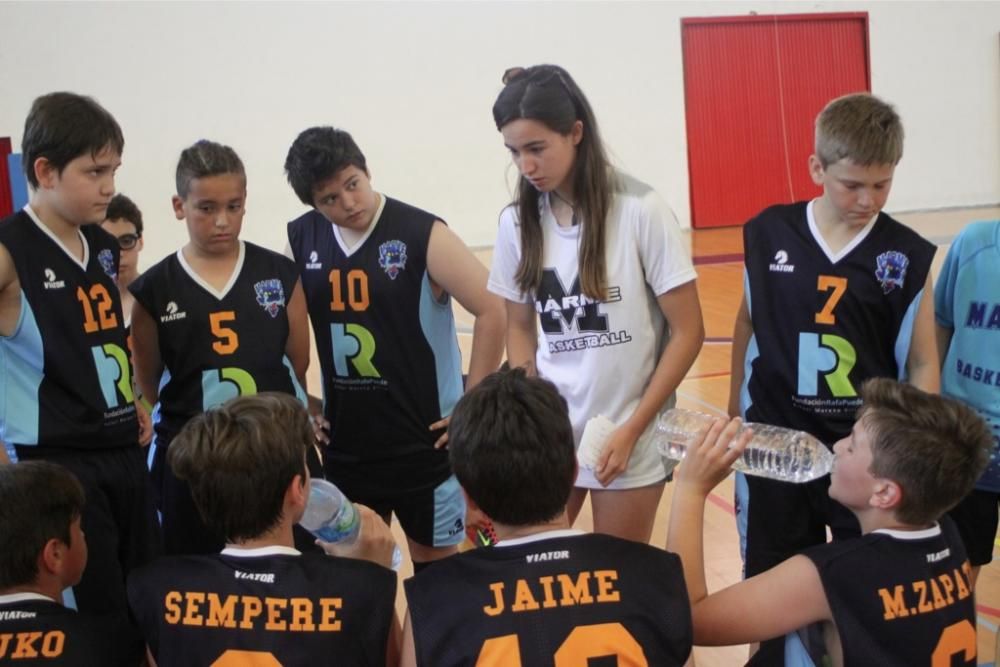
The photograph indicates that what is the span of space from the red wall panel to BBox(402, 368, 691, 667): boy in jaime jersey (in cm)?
1450

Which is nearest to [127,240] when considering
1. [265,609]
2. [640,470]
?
[640,470]

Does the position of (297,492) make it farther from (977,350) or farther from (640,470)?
(977,350)

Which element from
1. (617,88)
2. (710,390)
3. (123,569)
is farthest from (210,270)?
(617,88)

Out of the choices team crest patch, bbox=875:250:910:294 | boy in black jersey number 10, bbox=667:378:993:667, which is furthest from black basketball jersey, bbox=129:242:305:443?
team crest patch, bbox=875:250:910:294

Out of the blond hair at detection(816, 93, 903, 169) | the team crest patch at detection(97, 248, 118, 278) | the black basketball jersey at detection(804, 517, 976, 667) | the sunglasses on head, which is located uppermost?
the blond hair at detection(816, 93, 903, 169)

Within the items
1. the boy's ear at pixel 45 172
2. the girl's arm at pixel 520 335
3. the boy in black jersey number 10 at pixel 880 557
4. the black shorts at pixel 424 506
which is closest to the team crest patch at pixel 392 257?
the girl's arm at pixel 520 335

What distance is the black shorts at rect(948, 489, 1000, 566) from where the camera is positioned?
9.36 ft

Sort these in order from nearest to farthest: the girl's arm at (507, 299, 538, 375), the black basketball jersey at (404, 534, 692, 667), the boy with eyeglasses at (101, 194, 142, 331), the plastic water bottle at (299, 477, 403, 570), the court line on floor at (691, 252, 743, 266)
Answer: the black basketball jersey at (404, 534, 692, 667) < the plastic water bottle at (299, 477, 403, 570) < the girl's arm at (507, 299, 538, 375) < the boy with eyeglasses at (101, 194, 142, 331) < the court line on floor at (691, 252, 743, 266)

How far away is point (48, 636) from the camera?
1964mm

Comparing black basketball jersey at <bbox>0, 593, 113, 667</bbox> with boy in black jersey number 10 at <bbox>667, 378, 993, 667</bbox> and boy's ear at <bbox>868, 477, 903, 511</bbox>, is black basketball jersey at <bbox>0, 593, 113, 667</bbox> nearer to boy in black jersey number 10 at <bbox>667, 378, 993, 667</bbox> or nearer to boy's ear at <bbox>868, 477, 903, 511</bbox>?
boy in black jersey number 10 at <bbox>667, 378, 993, 667</bbox>

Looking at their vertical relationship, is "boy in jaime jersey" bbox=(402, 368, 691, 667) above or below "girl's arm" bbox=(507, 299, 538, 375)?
below

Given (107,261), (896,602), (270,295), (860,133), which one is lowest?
(896,602)

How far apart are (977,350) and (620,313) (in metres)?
1.08

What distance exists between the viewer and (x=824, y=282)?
8.98ft
